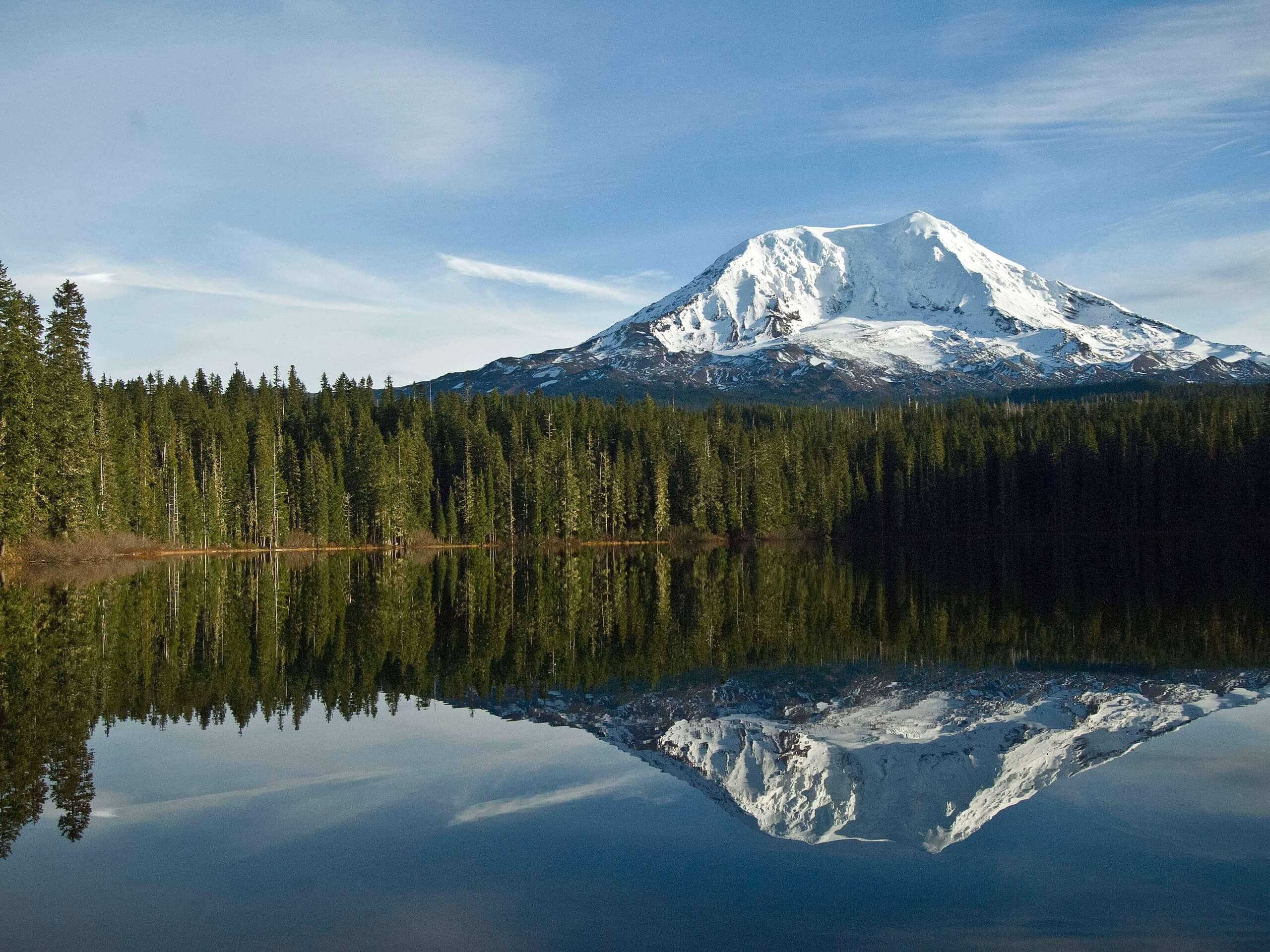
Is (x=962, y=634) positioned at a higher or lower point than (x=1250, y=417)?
lower

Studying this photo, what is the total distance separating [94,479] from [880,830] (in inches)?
2500

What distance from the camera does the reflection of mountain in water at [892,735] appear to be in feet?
39.3

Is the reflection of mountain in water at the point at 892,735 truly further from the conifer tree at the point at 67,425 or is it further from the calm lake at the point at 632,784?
the conifer tree at the point at 67,425

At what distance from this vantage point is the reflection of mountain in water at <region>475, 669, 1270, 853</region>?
1198 centimetres

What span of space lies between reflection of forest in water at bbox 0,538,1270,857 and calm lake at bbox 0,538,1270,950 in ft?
0.48

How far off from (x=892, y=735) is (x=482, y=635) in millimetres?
14091

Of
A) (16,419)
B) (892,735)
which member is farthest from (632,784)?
(16,419)

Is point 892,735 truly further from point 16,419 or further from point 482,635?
point 16,419

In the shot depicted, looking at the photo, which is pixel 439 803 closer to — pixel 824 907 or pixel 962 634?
pixel 824 907

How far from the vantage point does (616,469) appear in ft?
346

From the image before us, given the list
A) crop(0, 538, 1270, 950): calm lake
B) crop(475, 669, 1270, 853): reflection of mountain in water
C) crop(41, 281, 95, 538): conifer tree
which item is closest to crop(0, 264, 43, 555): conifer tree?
crop(41, 281, 95, 538): conifer tree

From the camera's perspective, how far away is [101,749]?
14234 millimetres

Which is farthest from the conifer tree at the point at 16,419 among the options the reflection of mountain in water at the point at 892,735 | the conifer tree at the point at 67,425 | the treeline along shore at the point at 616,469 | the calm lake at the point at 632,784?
the reflection of mountain in water at the point at 892,735

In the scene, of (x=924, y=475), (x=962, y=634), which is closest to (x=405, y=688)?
(x=962, y=634)
